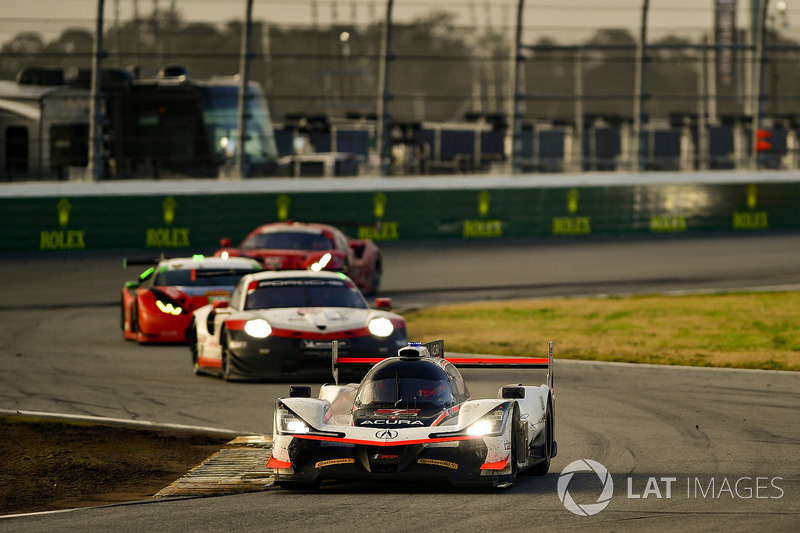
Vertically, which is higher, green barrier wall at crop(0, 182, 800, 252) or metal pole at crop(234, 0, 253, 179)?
metal pole at crop(234, 0, 253, 179)

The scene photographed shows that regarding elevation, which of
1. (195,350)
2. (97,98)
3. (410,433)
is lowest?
(195,350)

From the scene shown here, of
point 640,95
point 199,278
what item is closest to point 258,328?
point 199,278

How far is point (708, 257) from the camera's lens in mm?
32031

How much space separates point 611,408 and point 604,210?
22.5m

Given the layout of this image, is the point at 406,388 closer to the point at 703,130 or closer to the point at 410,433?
the point at 410,433

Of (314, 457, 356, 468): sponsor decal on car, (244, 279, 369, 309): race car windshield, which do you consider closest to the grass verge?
(244, 279, 369, 309): race car windshield

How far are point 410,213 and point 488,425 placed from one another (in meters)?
25.2

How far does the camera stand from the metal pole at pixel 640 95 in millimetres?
34750

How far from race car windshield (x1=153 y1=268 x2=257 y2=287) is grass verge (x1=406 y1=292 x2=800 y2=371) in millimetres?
2773

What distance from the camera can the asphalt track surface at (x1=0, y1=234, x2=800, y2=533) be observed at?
827cm

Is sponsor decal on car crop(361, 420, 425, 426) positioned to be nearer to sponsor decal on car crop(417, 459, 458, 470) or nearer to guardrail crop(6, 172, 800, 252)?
sponsor decal on car crop(417, 459, 458, 470)

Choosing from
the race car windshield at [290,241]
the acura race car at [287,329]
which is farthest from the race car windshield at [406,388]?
the race car windshield at [290,241]

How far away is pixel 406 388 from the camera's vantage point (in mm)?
9977

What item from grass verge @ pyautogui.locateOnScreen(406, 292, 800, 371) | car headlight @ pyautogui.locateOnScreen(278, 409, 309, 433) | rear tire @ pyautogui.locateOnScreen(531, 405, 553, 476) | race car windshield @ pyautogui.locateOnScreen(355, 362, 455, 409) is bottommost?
grass verge @ pyautogui.locateOnScreen(406, 292, 800, 371)
